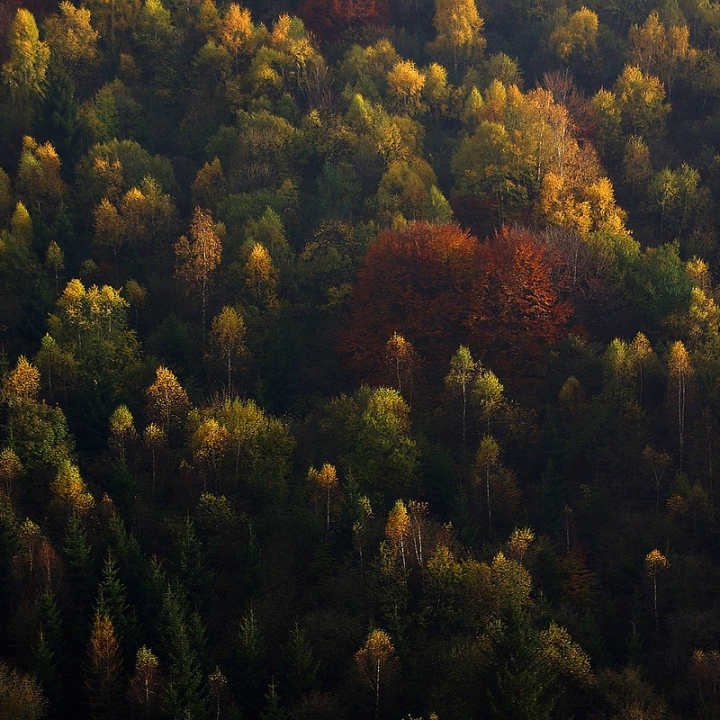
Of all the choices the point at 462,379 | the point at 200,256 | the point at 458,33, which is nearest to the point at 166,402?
the point at 200,256

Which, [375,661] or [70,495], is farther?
[70,495]

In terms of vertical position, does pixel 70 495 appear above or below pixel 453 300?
below

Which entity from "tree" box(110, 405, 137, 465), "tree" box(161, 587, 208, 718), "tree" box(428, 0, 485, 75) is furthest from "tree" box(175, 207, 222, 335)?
"tree" box(428, 0, 485, 75)

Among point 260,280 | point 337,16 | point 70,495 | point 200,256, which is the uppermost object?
point 337,16

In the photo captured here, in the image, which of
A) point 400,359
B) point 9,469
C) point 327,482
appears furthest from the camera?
point 400,359

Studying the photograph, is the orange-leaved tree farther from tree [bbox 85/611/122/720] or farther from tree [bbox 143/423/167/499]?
tree [bbox 85/611/122/720]

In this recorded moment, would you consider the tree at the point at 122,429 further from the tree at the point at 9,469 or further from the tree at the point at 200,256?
the tree at the point at 200,256

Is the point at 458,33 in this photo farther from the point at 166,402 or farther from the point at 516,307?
the point at 166,402

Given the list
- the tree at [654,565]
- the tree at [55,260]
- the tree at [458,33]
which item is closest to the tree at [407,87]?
the tree at [458,33]
